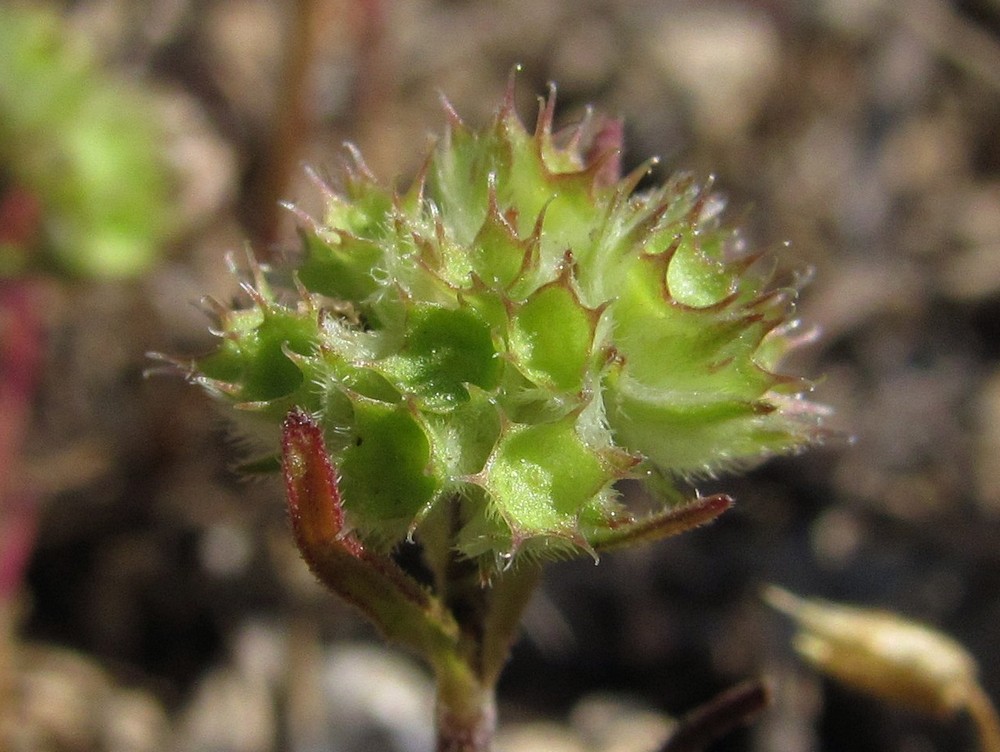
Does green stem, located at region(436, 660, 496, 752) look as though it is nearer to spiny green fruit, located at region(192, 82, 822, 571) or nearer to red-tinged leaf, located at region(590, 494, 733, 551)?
spiny green fruit, located at region(192, 82, 822, 571)

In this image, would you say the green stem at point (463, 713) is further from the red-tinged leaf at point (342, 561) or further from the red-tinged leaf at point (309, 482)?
the red-tinged leaf at point (309, 482)

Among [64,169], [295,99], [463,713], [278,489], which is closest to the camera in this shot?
[463,713]

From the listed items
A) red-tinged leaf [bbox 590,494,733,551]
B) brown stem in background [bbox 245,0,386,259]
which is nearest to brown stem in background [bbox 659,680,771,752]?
red-tinged leaf [bbox 590,494,733,551]

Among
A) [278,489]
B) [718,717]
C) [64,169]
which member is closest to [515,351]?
[718,717]

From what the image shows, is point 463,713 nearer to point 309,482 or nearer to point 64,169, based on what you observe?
point 309,482

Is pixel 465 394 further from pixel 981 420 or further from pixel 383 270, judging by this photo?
pixel 981 420

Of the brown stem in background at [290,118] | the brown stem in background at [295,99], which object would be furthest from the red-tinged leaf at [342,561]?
the brown stem in background at [290,118]

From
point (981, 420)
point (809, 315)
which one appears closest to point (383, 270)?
point (809, 315)
